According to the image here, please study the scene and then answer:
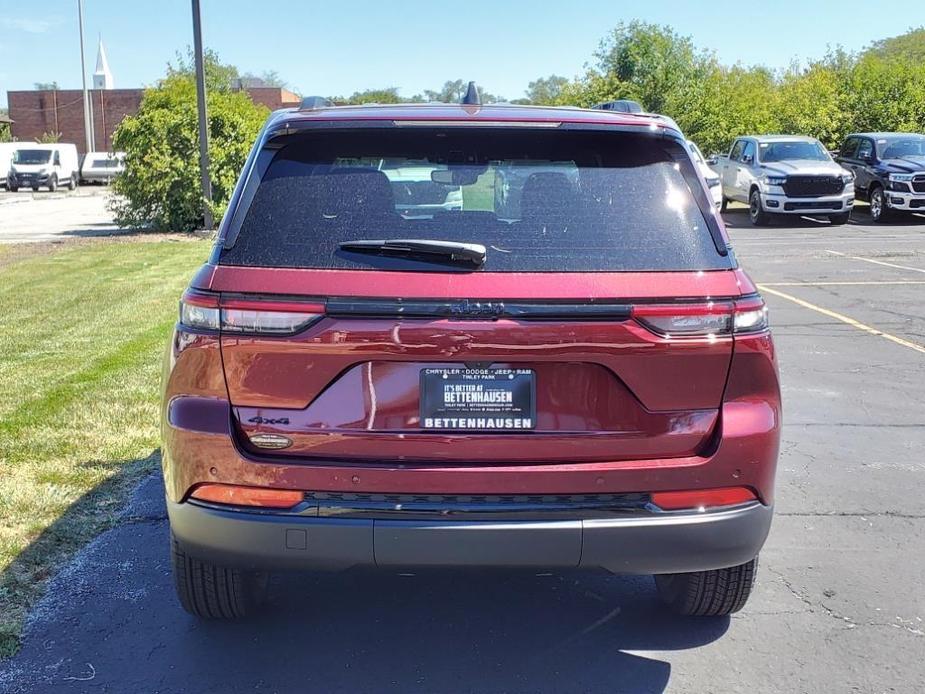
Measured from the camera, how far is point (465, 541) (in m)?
2.98

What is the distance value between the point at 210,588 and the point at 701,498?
1.78m

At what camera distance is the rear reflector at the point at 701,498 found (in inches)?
121

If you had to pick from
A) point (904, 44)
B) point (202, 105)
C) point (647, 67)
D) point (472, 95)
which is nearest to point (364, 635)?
point (472, 95)

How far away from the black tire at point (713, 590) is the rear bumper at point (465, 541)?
0.54 m

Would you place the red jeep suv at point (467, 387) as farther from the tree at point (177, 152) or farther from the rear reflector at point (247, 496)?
the tree at point (177, 152)

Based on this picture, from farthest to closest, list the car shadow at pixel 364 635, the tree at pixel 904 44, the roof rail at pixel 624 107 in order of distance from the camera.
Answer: the tree at pixel 904 44 → the roof rail at pixel 624 107 → the car shadow at pixel 364 635

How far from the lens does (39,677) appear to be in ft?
11.1

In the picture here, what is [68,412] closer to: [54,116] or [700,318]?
[700,318]

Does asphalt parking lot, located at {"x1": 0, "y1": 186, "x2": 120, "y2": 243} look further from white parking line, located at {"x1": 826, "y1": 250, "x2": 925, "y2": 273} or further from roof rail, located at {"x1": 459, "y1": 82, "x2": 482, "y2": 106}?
roof rail, located at {"x1": 459, "y1": 82, "x2": 482, "y2": 106}

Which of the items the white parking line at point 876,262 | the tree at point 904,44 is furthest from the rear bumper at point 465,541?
the tree at point 904,44

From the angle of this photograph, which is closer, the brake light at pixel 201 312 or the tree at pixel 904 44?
the brake light at pixel 201 312

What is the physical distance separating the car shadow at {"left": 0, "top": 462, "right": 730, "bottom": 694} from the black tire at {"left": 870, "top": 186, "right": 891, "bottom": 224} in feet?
70.5

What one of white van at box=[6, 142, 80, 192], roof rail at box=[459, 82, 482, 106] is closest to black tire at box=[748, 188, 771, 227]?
roof rail at box=[459, 82, 482, 106]

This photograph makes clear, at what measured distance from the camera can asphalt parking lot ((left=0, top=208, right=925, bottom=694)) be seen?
339cm
